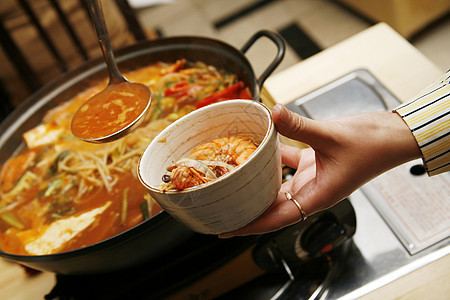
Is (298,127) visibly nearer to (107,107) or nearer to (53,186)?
(107,107)

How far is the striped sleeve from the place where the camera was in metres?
1.03

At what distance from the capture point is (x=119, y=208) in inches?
54.4

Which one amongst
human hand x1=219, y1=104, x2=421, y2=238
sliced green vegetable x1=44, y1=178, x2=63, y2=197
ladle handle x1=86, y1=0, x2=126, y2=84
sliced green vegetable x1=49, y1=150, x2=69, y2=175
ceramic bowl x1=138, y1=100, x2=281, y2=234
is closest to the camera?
ceramic bowl x1=138, y1=100, x2=281, y2=234

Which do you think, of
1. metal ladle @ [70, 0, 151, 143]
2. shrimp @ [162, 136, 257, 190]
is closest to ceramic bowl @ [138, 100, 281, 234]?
shrimp @ [162, 136, 257, 190]

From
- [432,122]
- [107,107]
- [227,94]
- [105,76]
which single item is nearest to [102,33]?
[107,107]

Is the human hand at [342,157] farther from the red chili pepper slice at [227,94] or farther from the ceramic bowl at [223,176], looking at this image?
the red chili pepper slice at [227,94]

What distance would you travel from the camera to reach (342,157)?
986 millimetres

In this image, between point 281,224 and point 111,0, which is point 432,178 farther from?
point 111,0

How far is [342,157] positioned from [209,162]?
1.20 feet

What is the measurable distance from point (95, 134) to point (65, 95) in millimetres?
731

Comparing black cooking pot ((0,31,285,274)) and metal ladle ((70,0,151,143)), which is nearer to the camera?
black cooking pot ((0,31,285,274))

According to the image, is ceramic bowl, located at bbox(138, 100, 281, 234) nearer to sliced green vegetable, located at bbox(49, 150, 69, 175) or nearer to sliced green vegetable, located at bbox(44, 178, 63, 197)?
sliced green vegetable, located at bbox(44, 178, 63, 197)

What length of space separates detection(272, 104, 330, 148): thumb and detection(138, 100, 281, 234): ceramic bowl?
31 millimetres

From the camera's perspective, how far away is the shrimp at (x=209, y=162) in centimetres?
77
